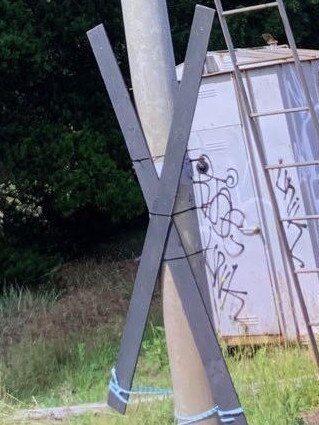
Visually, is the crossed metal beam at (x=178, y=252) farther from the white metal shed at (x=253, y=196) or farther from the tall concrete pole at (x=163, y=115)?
the white metal shed at (x=253, y=196)

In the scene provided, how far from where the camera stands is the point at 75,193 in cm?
1076

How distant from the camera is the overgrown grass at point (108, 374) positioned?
5.08m

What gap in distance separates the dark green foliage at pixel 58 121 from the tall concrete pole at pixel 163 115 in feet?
20.2

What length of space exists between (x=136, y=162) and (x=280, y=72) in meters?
3.32

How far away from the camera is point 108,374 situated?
6453mm

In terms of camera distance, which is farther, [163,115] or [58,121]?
[58,121]

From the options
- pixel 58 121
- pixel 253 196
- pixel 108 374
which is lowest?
pixel 108 374

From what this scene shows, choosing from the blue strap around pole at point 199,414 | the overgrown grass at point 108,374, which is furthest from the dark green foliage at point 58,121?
the blue strap around pole at point 199,414

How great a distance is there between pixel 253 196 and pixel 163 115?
10.5ft

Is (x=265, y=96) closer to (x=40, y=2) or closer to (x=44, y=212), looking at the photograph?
(x=40, y=2)

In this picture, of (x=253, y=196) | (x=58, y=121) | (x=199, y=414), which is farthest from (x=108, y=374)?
(x=58, y=121)

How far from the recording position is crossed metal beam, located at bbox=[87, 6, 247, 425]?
3.38 meters

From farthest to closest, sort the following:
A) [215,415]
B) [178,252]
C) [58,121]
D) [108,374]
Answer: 1. [58,121]
2. [108,374]
3. [215,415]
4. [178,252]

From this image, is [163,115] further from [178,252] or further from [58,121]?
[58,121]
